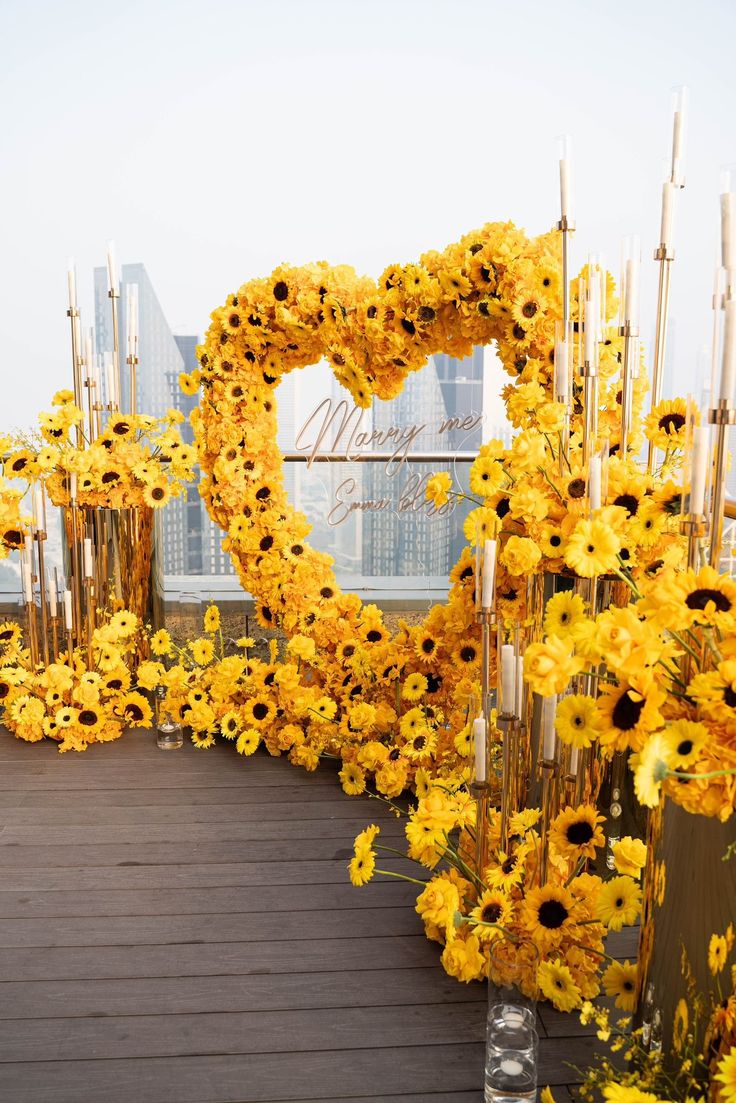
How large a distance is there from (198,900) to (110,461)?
1530mm

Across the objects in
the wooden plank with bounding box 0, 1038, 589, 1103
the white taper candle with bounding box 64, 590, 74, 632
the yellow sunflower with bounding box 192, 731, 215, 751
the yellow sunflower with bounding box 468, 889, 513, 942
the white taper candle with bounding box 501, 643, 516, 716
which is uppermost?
the white taper candle with bounding box 501, 643, 516, 716

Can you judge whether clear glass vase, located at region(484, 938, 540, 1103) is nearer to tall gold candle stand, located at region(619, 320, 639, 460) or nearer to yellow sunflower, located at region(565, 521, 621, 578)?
yellow sunflower, located at region(565, 521, 621, 578)

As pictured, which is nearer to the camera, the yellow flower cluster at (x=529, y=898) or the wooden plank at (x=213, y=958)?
the yellow flower cluster at (x=529, y=898)

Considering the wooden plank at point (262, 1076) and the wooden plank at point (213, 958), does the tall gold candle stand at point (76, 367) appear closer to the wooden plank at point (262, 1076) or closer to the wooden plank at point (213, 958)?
the wooden plank at point (213, 958)

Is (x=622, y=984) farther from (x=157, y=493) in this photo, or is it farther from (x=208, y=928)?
(x=157, y=493)

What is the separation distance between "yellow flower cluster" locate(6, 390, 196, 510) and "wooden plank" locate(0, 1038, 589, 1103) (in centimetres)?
184

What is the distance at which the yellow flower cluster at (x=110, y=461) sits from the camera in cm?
291

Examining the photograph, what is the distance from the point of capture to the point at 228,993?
165cm

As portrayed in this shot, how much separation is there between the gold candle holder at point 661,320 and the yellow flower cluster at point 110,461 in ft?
5.40

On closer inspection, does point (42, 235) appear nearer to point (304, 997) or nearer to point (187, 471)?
point (187, 471)

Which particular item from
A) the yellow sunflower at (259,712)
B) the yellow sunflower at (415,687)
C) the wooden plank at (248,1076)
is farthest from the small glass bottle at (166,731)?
the wooden plank at (248,1076)

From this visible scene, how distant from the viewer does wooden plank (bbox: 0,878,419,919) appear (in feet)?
6.31

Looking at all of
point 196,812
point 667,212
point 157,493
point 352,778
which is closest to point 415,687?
point 352,778

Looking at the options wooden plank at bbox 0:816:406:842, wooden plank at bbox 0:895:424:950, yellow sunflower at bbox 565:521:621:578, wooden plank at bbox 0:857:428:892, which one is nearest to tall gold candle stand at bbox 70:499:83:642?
wooden plank at bbox 0:816:406:842
